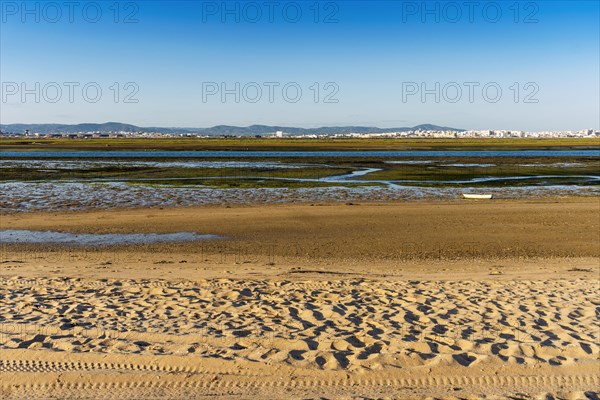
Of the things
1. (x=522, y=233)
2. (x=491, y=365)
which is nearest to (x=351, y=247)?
(x=522, y=233)

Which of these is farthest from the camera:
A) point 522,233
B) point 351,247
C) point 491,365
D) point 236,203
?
point 236,203

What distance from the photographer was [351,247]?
1631cm

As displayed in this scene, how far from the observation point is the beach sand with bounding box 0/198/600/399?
6.13 meters

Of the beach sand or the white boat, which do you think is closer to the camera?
the beach sand

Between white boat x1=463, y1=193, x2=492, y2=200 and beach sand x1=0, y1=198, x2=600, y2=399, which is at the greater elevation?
white boat x1=463, y1=193, x2=492, y2=200

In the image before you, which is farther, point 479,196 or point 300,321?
point 479,196

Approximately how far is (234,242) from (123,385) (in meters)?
11.1

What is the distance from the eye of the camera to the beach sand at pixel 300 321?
6.13 meters

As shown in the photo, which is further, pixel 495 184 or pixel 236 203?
pixel 495 184

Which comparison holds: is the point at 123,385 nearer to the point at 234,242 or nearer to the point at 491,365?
the point at 491,365

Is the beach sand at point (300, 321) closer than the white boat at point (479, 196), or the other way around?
the beach sand at point (300, 321)

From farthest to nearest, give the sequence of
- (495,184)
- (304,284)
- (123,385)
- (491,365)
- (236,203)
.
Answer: (495,184) < (236,203) < (304,284) < (491,365) < (123,385)

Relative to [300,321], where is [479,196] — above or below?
above

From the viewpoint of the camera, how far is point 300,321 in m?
8.09
